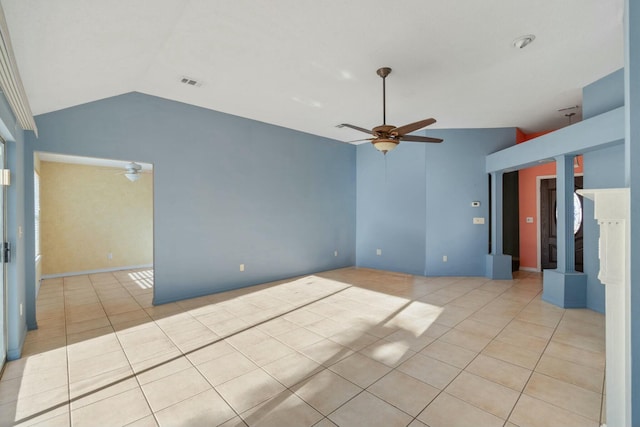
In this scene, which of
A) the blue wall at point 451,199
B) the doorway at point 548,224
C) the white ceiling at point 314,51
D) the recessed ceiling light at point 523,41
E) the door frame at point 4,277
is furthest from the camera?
the doorway at point 548,224

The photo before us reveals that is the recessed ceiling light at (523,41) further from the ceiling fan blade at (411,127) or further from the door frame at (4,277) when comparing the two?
the door frame at (4,277)

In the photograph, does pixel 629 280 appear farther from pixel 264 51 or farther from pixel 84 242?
pixel 84 242

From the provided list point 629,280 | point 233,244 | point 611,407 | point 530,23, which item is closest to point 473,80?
point 530,23

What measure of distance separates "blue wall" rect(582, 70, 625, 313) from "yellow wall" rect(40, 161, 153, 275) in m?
8.95

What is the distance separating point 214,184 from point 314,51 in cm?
276

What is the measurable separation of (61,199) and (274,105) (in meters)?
5.36

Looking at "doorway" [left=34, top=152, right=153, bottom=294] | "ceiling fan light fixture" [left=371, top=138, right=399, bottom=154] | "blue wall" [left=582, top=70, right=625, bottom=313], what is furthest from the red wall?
"doorway" [left=34, top=152, right=153, bottom=294]

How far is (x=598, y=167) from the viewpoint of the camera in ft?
13.2

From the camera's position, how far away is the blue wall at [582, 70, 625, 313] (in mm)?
3730

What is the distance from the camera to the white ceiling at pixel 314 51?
237cm

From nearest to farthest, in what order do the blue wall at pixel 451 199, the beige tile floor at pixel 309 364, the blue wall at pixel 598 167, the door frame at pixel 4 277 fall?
1. the beige tile floor at pixel 309 364
2. the door frame at pixel 4 277
3. the blue wall at pixel 598 167
4. the blue wall at pixel 451 199

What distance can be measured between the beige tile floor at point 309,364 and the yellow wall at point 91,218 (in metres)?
2.29

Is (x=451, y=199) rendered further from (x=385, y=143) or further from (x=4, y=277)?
(x=4, y=277)

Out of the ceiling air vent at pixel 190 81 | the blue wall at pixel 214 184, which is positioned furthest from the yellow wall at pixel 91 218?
the ceiling air vent at pixel 190 81
